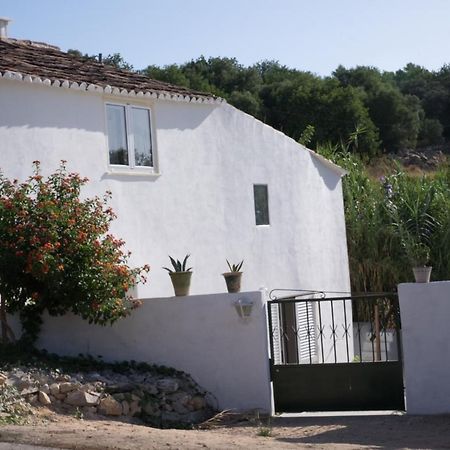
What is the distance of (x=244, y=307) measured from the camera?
1284 centimetres

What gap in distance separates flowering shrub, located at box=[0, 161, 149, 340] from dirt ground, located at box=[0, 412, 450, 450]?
2.05 meters

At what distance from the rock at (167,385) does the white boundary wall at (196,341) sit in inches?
20.7

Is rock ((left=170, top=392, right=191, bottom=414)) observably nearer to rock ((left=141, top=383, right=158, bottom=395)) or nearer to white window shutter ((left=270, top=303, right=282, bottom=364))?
rock ((left=141, top=383, right=158, bottom=395))

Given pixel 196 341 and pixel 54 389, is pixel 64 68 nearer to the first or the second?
pixel 196 341

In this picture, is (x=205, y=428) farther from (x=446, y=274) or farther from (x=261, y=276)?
(x=446, y=274)

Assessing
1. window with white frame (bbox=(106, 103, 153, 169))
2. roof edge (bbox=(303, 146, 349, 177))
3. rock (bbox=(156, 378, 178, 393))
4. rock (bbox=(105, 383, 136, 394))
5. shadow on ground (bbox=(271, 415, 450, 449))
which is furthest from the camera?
roof edge (bbox=(303, 146, 349, 177))

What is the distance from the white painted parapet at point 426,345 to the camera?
12.2m

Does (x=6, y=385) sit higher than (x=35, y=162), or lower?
lower

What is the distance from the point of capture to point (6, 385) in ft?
38.3

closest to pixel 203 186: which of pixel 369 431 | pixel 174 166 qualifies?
pixel 174 166

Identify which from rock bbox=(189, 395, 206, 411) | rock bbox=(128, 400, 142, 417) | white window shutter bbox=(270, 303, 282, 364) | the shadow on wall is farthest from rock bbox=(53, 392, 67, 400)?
the shadow on wall

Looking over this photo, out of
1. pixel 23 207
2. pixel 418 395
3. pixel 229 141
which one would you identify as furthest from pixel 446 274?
pixel 23 207

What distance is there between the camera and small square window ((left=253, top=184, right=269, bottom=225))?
19656 mm

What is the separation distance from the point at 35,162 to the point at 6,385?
398cm
